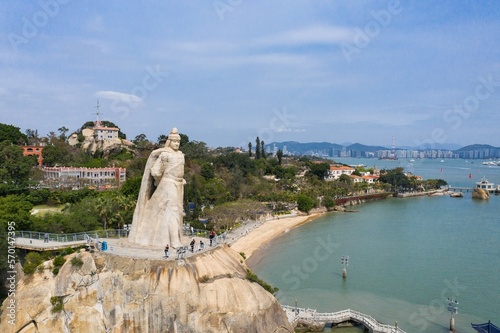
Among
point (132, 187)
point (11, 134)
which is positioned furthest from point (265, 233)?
point (11, 134)

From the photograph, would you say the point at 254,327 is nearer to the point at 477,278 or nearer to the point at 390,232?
the point at 477,278

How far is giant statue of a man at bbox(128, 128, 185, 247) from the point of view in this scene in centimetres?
2084

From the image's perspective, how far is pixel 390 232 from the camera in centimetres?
5456

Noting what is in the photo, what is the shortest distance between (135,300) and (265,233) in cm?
3261

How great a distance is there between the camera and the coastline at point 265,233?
144 ft

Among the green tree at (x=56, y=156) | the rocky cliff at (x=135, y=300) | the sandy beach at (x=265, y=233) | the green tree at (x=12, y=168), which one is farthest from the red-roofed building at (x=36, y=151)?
the rocky cliff at (x=135, y=300)

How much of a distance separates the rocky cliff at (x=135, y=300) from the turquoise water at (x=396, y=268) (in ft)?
34.4

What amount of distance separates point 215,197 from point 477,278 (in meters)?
31.4

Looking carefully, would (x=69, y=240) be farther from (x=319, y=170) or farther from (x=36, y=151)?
A: (x=319, y=170)

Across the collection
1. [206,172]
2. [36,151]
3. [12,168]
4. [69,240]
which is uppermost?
[36,151]

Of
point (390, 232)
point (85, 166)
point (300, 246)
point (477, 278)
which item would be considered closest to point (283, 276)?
point (300, 246)

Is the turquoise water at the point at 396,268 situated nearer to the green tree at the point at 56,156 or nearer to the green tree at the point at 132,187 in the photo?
the green tree at the point at 132,187

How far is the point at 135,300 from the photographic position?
62.0 feet

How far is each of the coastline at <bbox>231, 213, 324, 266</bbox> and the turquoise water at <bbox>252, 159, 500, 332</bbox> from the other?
1.19 m
